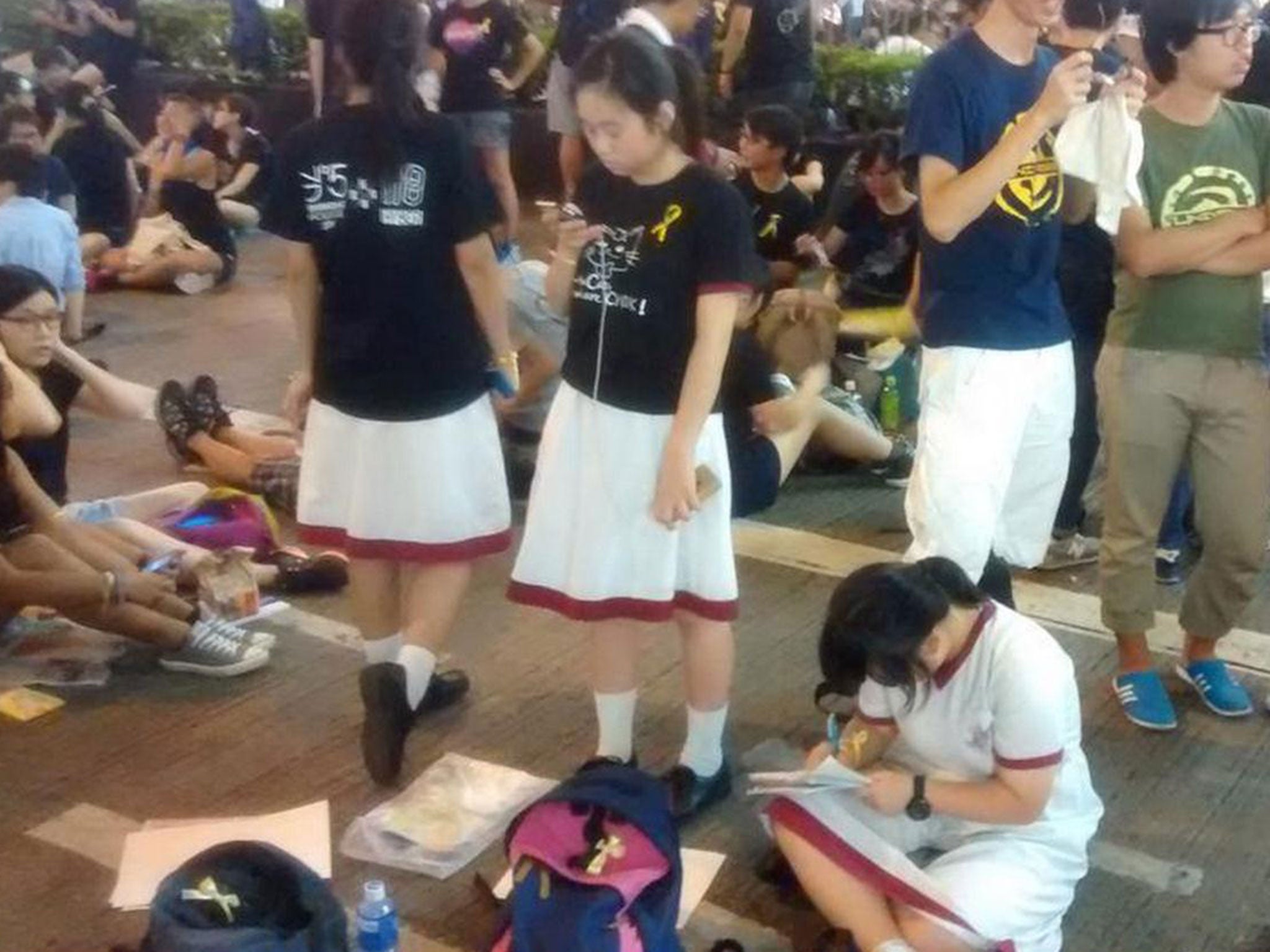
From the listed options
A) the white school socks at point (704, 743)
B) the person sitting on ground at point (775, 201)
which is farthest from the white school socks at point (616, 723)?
the person sitting on ground at point (775, 201)

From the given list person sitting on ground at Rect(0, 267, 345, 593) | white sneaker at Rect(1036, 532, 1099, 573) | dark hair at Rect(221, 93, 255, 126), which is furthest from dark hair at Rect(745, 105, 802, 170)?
dark hair at Rect(221, 93, 255, 126)

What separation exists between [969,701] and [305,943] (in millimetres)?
1136

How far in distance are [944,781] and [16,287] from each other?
277cm

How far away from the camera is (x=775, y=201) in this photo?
19.5 feet

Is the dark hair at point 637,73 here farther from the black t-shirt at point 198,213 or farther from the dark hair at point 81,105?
the dark hair at point 81,105

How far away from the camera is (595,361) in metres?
2.91

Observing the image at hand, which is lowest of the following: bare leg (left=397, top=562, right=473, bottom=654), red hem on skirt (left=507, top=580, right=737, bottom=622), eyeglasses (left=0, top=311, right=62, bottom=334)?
bare leg (left=397, top=562, right=473, bottom=654)

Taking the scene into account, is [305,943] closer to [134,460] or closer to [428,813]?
[428,813]

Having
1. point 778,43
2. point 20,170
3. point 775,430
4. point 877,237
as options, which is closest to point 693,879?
point 775,430

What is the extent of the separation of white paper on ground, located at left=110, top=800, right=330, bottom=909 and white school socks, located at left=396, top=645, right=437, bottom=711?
0.28m

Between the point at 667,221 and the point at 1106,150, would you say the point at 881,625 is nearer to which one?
the point at 667,221

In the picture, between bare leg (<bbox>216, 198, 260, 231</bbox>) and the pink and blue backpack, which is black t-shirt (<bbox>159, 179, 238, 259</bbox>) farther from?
the pink and blue backpack

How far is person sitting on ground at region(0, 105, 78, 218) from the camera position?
7188 millimetres

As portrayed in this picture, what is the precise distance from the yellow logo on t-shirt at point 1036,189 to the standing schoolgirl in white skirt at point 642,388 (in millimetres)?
560
